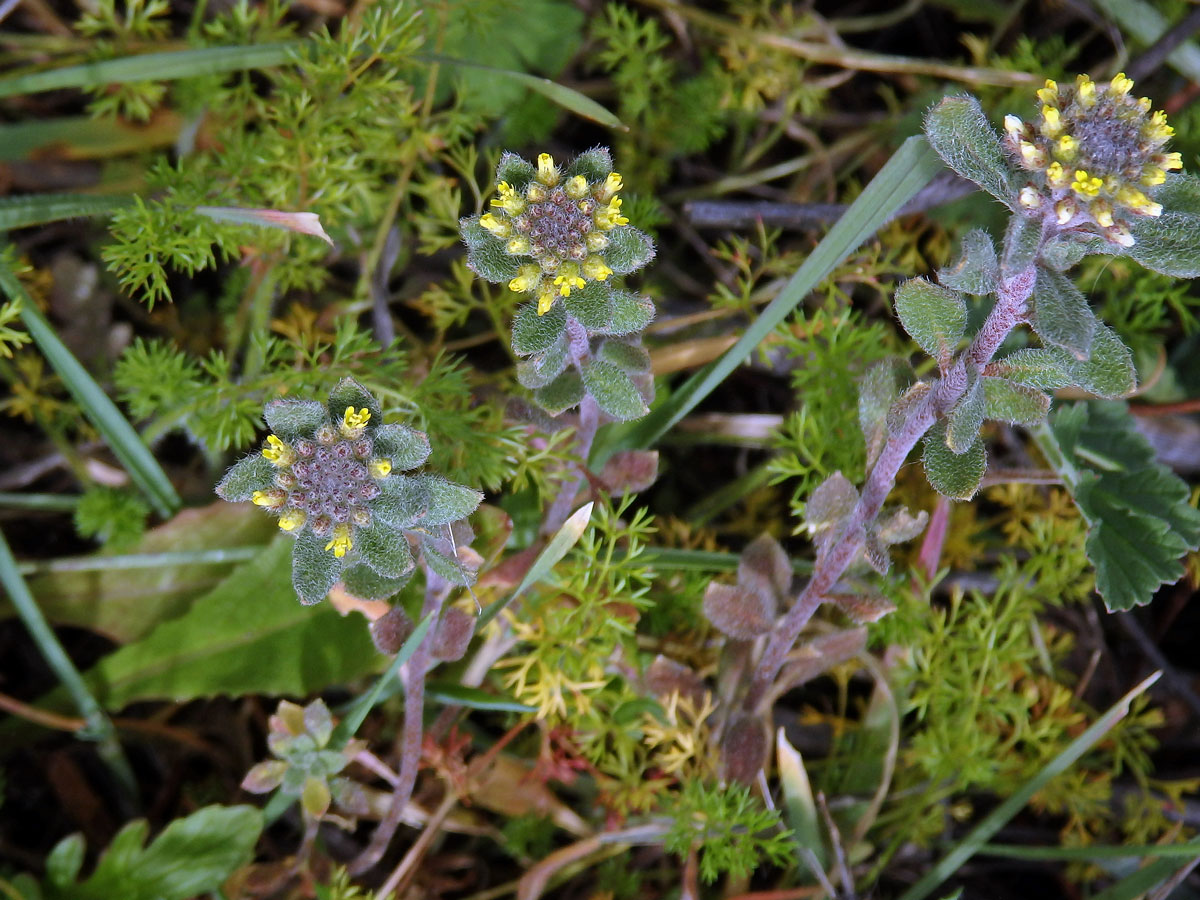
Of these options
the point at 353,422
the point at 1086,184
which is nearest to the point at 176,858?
the point at 353,422

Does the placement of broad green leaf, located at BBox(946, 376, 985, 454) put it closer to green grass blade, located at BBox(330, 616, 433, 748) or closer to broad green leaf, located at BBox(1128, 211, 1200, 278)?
broad green leaf, located at BBox(1128, 211, 1200, 278)

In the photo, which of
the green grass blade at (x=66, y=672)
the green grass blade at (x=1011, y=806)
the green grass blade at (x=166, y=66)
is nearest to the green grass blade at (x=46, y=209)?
the green grass blade at (x=166, y=66)

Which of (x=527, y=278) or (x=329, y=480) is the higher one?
(x=527, y=278)

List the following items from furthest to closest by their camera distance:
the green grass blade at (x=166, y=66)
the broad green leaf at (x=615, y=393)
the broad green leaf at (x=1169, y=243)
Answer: the green grass blade at (x=166, y=66) → the broad green leaf at (x=615, y=393) → the broad green leaf at (x=1169, y=243)

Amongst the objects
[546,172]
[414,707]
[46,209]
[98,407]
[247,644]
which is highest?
[546,172]

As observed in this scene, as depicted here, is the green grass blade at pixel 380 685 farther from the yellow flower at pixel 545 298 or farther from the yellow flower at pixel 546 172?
the yellow flower at pixel 546 172

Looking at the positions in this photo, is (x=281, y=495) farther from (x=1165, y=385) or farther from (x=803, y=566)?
(x=1165, y=385)

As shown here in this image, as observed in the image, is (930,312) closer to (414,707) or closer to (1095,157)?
(1095,157)
